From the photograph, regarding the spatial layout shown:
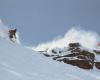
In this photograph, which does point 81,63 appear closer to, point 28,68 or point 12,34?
point 12,34

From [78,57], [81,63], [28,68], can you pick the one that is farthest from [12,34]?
[28,68]

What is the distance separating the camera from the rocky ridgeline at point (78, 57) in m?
28.4

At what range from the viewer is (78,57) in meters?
31.4

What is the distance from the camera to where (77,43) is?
134 feet

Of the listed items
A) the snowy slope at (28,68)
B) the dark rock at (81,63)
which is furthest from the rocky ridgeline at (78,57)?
the snowy slope at (28,68)

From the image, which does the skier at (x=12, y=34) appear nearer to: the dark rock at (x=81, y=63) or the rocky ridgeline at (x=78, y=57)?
the rocky ridgeline at (x=78, y=57)

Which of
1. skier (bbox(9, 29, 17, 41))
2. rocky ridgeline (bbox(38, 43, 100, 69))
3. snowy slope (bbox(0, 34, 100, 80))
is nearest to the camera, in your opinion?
snowy slope (bbox(0, 34, 100, 80))

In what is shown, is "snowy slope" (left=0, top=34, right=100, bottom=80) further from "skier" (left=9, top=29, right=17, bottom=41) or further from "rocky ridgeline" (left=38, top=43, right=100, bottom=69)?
"rocky ridgeline" (left=38, top=43, right=100, bottom=69)

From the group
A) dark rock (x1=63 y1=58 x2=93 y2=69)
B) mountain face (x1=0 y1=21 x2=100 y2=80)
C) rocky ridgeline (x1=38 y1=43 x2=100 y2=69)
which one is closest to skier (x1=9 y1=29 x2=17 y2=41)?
rocky ridgeline (x1=38 y1=43 x2=100 y2=69)

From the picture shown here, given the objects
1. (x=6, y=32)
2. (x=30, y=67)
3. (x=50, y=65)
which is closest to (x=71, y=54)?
(x=6, y=32)

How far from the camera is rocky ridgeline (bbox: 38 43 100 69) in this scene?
28422 millimetres

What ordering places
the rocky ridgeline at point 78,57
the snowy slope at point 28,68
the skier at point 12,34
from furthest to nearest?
the rocky ridgeline at point 78,57 → the skier at point 12,34 → the snowy slope at point 28,68

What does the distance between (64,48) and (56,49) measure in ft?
10.4

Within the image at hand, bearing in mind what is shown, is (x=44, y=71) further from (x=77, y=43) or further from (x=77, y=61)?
(x=77, y=43)
